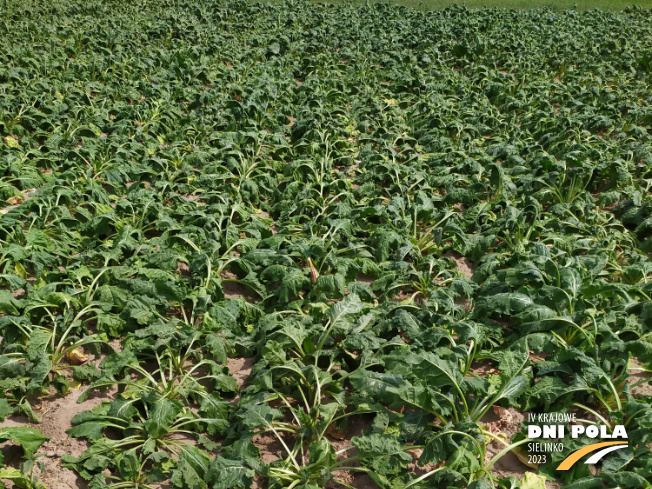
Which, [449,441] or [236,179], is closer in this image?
[449,441]

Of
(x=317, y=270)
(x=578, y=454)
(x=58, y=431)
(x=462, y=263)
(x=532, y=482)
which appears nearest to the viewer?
(x=532, y=482)

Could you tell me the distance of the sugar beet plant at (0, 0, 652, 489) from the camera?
12.7ft

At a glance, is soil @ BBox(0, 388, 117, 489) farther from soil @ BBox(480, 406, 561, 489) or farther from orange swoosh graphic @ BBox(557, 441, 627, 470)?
orange swoosh graphic @ BBox(557, 441, 627, 470)

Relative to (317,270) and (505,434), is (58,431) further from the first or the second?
(505,434)

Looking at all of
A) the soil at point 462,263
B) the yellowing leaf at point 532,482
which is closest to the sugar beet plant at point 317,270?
the soil at point 462,263

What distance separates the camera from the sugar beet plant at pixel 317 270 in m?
3.87

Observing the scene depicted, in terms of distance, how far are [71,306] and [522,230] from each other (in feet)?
16.9

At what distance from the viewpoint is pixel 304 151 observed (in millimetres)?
8930

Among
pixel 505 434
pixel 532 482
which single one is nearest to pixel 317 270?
pixel 505 434

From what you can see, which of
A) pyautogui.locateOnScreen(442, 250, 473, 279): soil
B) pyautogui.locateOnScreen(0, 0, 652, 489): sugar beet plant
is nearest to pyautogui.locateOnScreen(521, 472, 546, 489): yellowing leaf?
pyautogui.locateOnScreen(0, 0, 652, 489): sugar beet plant

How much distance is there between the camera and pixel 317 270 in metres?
5.75

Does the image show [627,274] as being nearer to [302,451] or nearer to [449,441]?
[449,441]

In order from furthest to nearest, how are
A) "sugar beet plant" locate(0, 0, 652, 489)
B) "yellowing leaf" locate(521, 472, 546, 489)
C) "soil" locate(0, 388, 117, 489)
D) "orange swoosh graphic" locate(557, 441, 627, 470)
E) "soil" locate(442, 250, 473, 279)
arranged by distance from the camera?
"soil" locate(442, 250, 473, 279), "sugar beet plant" locate(0, 0, 652, 489), "soil" locate(0, 388, 117, 489), "orange swoosh graphic" locate(557, 441, 627, 470), "yellowing leaf" locate(521, 472, 546, 489)

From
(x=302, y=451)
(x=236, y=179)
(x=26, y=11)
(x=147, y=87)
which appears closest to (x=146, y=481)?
(x=302, y=451)
